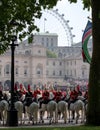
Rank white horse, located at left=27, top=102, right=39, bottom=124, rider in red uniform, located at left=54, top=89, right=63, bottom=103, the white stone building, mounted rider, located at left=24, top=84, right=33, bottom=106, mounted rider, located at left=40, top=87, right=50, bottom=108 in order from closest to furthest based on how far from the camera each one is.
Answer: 1. white horse, located at left=27, top=102, right=39, bottom=124
2. mounted rider, located at left=24, top=84, right=33, bottom=106
3. mounted rider, located at left=40, top=87, right=50, bottom=108
4. rider in red uniform, located at left=54, top=89, right=63, bottom=103
5. the white stone building

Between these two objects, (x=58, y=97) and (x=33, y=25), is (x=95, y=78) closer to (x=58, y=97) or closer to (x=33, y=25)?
(x=33, y=25)

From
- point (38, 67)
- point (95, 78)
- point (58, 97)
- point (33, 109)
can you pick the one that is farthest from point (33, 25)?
point (38, 67)

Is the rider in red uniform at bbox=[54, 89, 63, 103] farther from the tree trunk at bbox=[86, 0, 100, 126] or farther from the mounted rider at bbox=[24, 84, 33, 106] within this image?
the tree trunk at bbox=[86, 0, 100, 126]

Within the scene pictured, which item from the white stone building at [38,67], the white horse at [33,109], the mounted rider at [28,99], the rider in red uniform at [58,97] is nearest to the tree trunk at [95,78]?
the white horse at [33,109]

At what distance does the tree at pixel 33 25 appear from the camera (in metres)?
17.5

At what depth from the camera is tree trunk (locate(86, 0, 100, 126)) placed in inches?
A: 687

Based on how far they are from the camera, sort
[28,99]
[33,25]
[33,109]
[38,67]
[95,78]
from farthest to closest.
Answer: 1. [38,67]
2. [28,99]
3. [33,109]
4. [33,25]
5. [95,78]

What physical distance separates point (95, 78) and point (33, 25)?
4.44 meters

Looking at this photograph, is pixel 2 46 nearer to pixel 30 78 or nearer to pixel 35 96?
pixel 35 96

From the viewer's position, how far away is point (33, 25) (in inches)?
816

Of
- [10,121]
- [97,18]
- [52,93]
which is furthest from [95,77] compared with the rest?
[52,93]

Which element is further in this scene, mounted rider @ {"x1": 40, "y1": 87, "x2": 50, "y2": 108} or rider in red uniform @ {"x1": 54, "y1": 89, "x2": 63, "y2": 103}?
rider in red uniform @ {"x1": 54, "y1": 89, "x2": 63, "y2": 103}

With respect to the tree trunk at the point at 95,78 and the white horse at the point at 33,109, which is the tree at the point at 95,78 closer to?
the tree trunk at the point at 95,78

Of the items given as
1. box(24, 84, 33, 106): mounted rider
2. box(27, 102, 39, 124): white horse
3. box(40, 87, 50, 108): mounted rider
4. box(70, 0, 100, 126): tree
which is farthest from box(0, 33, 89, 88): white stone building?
box(70, 0, 100, 126): tree
